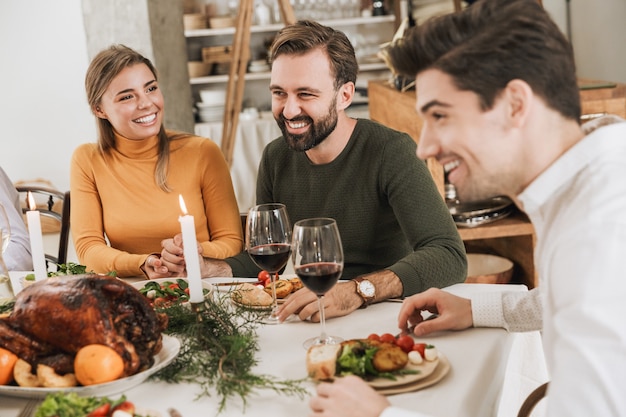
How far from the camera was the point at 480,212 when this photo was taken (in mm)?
3275

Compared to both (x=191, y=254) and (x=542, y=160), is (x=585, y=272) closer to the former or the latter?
(x=542, y=160)

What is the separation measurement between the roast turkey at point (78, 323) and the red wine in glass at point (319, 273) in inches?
10.4

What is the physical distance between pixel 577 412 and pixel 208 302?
2.51 ft

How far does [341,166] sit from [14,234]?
3.66ft

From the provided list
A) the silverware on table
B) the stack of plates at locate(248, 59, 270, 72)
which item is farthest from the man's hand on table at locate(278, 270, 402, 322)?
the stack of plates at locate(248, 59, 270, 72)

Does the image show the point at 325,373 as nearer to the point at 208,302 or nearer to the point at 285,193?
the point at 208,302

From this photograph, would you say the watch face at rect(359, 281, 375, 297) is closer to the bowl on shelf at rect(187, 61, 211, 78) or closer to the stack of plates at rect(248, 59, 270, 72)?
the stack of plates at rect(248, 59, 270, 72)

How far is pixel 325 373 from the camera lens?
1.20 meters

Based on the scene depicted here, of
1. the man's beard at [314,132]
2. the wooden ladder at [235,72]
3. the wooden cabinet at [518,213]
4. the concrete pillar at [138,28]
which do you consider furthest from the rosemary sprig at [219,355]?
the wooden ladder at [235,72]

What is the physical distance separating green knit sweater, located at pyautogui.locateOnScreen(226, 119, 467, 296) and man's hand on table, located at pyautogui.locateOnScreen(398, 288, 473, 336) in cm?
45

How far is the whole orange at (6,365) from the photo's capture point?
48.5 inches

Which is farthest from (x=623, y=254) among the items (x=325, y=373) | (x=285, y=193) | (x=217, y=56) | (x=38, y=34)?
(x=217, y=56)

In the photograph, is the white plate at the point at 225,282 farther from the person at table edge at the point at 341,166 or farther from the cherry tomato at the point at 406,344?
the cherry tomato at the point at 406,344

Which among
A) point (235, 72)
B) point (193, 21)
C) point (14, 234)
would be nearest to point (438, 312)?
point (14, 234)
